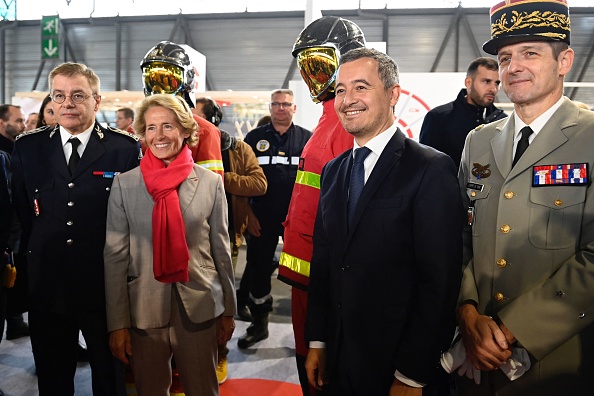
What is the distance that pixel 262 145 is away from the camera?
4133mm

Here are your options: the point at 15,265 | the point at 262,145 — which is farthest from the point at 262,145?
the point at 15,265

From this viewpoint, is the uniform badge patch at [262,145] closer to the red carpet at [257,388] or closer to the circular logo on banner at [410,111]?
the circular logo on banner at [410,111]

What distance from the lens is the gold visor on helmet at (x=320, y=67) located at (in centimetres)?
217

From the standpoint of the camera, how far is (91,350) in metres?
2.14

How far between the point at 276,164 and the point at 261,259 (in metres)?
0.86

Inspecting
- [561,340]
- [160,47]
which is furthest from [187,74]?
[561,340]

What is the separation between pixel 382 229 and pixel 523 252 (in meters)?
0.43

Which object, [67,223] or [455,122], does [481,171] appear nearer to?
[455,122]

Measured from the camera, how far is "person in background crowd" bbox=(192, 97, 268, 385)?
3.29m

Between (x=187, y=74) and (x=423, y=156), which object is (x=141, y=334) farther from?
(x=187, y=74)

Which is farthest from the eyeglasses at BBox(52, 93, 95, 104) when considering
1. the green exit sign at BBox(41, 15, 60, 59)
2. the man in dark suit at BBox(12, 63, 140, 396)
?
the green exit sign at BBox(41, 15, 60, 59)

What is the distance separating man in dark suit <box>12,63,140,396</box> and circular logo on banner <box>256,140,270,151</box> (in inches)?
79.1

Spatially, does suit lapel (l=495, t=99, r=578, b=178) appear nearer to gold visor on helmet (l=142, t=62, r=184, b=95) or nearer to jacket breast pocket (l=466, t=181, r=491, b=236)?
jacket breast pocket (l=466, t=181, r=491, b=236)

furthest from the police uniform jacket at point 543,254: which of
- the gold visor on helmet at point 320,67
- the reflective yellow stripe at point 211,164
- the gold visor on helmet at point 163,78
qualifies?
the gold visor on helmet at point 163,78
